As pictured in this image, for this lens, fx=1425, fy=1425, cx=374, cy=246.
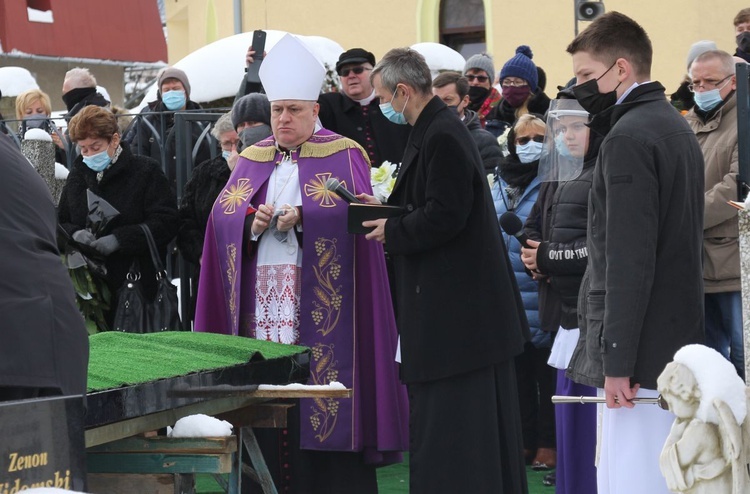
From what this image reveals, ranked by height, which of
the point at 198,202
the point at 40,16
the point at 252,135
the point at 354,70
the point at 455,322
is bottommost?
the point at 455,322

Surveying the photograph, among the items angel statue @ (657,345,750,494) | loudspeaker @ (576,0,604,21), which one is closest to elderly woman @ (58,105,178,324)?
angel statue @ (657,345,750,494)

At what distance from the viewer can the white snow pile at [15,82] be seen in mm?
14906

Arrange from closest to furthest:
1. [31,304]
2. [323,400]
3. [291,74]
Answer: [31,304] < [323,400] < [291,74]

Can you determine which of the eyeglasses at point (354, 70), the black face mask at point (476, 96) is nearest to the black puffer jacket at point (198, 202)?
the eyeglasses at point (354, 70)

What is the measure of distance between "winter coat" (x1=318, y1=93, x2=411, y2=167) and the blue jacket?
655 millimetres

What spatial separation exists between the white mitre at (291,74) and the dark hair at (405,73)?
0.84m

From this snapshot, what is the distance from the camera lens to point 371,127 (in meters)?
7.99

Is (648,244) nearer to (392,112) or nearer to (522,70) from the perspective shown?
(392,112)

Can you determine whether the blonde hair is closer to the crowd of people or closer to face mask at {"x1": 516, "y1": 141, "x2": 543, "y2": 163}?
the crowd of people


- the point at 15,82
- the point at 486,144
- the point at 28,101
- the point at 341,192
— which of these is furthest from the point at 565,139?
the point at 15,82

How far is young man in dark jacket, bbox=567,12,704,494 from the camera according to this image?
4.60 meters

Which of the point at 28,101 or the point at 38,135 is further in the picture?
the point at 28,101

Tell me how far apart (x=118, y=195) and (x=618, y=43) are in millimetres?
3737

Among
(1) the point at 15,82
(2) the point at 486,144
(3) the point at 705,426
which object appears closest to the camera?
(3) the point at 705,426
